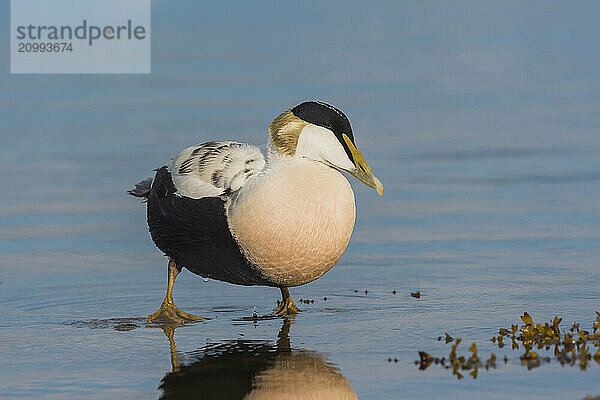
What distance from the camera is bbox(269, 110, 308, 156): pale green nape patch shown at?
7.70 metres

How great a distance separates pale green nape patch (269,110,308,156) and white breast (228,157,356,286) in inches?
4.4

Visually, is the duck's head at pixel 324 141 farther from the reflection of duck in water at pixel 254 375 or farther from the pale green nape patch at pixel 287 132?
the reflection of duck in water at pixel 254 375

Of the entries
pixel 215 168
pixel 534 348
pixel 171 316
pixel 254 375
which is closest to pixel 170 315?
pixel 171 316

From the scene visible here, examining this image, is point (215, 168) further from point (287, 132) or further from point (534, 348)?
point (534, 348)

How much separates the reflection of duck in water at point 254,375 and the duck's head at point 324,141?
56.2 inches

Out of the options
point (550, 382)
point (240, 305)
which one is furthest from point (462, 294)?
point (550, 382)

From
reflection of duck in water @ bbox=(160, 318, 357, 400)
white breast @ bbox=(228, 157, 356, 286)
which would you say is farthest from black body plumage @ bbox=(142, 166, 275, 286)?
reflection of duck in water @ bbox=(160, 318, 357, 400)

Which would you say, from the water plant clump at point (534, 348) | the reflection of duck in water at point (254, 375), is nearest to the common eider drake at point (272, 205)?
the reflection of duck in water at point (254, 375)

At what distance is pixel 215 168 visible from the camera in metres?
7.83

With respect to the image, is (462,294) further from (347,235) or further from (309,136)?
(309,136)

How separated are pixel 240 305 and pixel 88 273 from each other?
5.58 feet

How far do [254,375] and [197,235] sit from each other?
195 cm

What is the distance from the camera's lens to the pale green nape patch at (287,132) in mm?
7699

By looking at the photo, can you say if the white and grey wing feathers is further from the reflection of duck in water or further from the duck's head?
the reflection of duck in water
